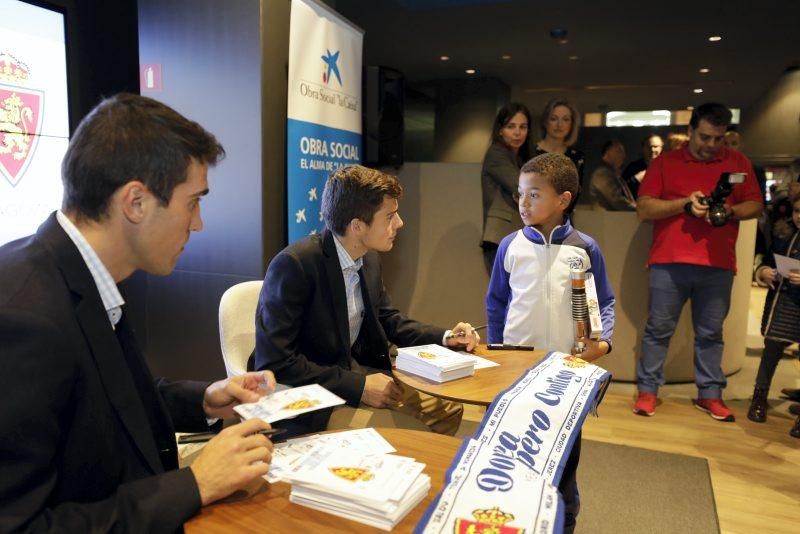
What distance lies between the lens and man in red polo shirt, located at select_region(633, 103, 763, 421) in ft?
12.0

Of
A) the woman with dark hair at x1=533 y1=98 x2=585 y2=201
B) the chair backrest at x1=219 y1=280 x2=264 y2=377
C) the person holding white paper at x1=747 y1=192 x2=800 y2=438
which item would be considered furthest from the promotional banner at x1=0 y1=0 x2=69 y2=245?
the person holding white paper at x1=747 y1=192 x2=800 y2=438

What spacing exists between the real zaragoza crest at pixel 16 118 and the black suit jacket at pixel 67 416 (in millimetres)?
2128

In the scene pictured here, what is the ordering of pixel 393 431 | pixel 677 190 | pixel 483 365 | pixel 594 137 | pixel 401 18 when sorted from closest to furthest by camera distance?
pixel 393 431
pixel 483 365
pixel 677 190
pixel 401 18
pixel 594 137

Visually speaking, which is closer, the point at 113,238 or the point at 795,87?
the point at 113,238

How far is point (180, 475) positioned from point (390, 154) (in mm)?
3515

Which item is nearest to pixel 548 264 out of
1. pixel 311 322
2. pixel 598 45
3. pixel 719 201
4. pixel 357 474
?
pixel 311 322

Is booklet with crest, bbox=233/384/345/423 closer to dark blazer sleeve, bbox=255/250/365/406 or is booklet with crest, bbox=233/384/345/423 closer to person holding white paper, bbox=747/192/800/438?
dark blazer sleeve, bbox=255/250/365/406

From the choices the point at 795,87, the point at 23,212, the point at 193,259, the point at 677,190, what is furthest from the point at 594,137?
the point at 23,212

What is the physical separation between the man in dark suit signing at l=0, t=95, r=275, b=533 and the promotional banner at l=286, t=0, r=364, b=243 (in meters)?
1.98

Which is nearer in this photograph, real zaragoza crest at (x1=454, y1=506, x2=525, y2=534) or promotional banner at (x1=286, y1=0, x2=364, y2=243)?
real zaragoza crest at (x1=454, y1=506, x2=525, y2=534)

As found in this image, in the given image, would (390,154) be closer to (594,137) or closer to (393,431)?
(393,431)

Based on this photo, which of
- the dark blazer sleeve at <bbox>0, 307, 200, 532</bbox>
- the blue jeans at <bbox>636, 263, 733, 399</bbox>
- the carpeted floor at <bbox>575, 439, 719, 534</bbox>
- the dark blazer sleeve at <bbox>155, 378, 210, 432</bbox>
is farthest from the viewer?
the blue jeans at <bbox>636, 263, 733, 399</bbox>

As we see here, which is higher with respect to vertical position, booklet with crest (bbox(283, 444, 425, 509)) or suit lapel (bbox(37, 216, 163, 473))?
suit lapel (bbox(37, 216, 163, 473))

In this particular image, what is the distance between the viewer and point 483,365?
1975 mm
